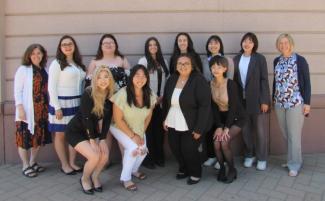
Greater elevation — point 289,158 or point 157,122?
point 157,122

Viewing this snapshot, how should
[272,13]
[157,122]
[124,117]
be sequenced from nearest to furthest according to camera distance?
[124,117]
[157,122]
[272,13]

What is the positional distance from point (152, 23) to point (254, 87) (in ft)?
5.79

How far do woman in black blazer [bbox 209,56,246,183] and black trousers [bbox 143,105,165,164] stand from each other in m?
0.88

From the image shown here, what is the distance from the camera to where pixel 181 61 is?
4.51 m

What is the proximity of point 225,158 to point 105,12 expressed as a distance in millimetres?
2717

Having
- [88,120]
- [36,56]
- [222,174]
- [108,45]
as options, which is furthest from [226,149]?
[36,56]

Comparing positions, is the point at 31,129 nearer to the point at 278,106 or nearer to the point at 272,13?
the point at 278,106

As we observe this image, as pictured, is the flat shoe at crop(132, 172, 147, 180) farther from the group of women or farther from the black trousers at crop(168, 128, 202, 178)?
the black trousers at crop(168, 128, 202, 178)

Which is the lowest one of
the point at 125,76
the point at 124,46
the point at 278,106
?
the point at 278,106

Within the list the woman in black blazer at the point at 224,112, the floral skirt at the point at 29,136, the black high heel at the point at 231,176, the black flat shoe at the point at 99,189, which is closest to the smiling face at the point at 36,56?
the floral skirt at the point at 29,136

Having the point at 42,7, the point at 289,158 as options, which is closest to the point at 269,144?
the point at 289,158

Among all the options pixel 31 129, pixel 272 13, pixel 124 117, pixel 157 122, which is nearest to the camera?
pixel 124 117

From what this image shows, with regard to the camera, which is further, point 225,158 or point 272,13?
point 272,13

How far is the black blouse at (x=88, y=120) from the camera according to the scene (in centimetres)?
422
